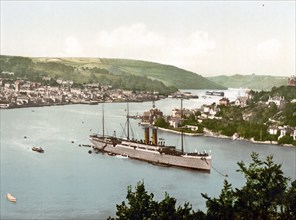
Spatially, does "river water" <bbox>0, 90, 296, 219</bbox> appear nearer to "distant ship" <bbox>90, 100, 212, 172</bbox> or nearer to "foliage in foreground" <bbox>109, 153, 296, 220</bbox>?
"distant ship" <bbox>90, 100, 212, 172</bbox>

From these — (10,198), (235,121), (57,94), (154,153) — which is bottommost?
(10,198)

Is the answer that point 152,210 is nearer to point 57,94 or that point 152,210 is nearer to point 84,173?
point 84,173

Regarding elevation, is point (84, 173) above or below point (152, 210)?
below

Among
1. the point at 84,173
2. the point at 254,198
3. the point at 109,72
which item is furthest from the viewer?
the point at 109,72

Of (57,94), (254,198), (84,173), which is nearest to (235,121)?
(84,173)

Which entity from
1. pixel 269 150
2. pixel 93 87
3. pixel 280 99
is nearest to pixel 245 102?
pixel 280 99

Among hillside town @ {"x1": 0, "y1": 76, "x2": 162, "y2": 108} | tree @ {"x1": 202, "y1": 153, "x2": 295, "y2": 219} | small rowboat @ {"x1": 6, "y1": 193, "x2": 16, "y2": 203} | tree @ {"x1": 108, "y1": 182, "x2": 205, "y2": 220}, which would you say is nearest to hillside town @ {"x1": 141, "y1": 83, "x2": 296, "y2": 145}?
small rowboat @ {"x1": 6, "y1": 193, "x2": 16, "y2": 203}

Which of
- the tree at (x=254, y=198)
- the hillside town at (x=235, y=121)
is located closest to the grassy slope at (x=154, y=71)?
the hillside town at (x=235, y=121)

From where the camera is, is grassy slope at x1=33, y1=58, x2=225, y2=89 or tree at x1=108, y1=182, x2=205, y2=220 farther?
grassy slope at x1=33, y1=58, x2=225, y2=89
